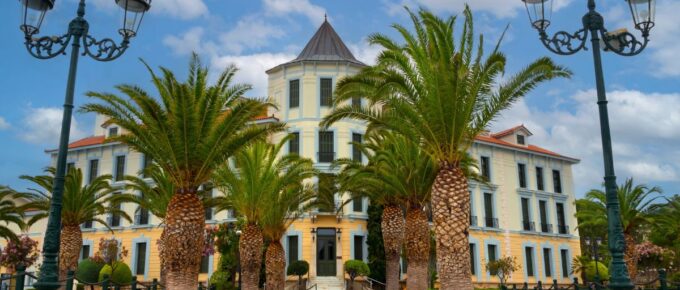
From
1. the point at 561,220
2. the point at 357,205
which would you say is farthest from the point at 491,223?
the point at 357,205

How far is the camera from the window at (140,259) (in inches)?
1708

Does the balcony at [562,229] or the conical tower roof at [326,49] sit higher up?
the conical tower roof at [326,49]

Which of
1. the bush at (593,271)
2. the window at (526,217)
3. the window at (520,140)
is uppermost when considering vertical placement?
the window at (520,140)

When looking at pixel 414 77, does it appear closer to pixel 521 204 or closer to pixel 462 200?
pixel 462 200

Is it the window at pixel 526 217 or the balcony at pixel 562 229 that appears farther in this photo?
the balcony at pixel 562 229

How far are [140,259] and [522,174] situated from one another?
98.7 feet

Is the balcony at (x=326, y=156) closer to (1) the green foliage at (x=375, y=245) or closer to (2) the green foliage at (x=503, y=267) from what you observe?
(1) the green foliage at (x=375, y=245)

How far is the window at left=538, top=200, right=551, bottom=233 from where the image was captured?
48.1 m

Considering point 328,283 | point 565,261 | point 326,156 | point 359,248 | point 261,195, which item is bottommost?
point 328,283

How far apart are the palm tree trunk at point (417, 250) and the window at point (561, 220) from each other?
2814 centimetres

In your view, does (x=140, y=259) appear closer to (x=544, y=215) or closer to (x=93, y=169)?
(x=93, y=169)

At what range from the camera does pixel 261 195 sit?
25859 mm

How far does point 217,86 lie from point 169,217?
4.29 metres

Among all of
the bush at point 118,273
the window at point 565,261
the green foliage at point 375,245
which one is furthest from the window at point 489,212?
the bush at point 118,273
